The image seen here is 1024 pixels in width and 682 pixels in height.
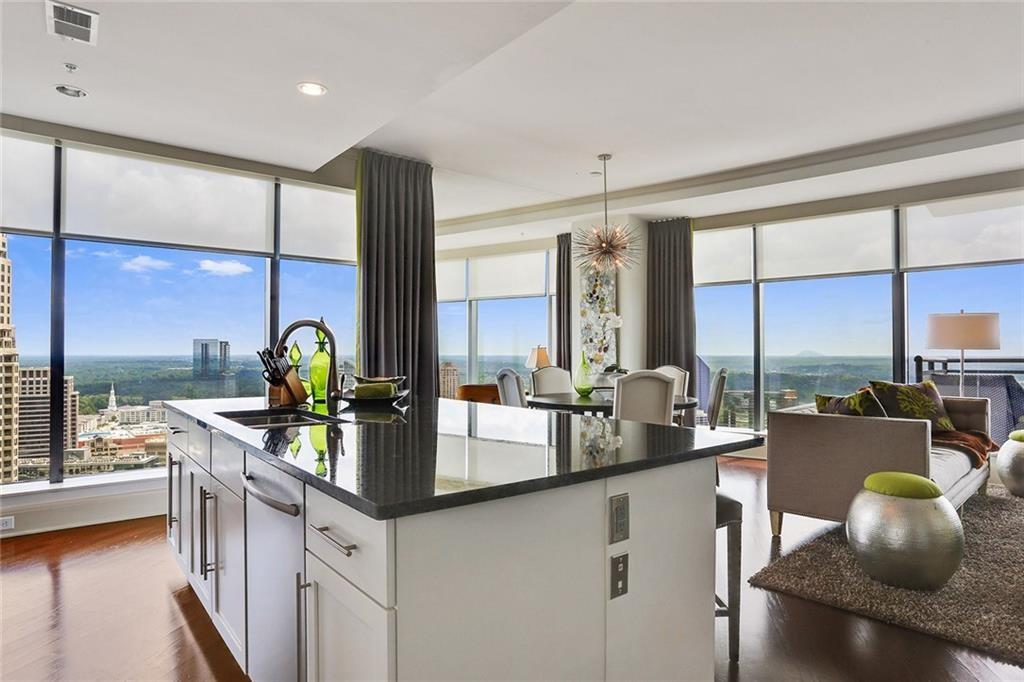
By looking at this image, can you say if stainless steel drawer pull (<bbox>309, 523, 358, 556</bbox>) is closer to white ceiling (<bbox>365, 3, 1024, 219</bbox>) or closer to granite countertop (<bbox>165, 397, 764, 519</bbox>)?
granite countertop (<bbox>165, 397, 764, 519</bbox>)

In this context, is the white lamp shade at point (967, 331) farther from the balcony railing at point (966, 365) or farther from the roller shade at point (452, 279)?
the roller shade at point (452, 279)

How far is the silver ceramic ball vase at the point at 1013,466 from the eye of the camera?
455cm

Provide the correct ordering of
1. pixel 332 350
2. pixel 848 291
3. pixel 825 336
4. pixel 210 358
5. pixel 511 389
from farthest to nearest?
pixel 825 336 → pixel 848 291 → pixel 511 389 → pixel 210 358 → pixel 332 350

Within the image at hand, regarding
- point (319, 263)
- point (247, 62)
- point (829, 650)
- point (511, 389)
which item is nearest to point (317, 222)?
point (319, 263)

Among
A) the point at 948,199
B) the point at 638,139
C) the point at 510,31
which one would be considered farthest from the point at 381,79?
the point at 948,199

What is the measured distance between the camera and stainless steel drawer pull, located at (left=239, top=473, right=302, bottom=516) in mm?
1525

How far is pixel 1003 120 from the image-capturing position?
168 inches

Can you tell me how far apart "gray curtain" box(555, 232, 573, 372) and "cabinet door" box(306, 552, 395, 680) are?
6276 millimetres

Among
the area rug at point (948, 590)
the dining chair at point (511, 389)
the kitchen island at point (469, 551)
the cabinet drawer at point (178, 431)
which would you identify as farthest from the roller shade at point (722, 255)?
the cabinet drawer at point (178, 431)

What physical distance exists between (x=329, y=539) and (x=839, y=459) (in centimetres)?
327

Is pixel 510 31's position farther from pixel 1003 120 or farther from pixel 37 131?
pixel 1003 120

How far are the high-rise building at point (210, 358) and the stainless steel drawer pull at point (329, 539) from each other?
388 cm

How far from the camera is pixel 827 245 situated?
247 inches

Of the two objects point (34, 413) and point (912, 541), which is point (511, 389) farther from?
point (34, 413)
